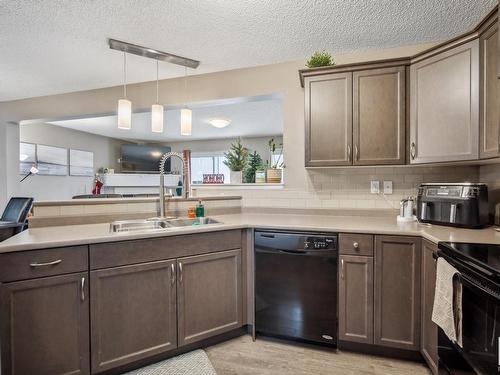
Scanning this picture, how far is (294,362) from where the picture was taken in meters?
1.87

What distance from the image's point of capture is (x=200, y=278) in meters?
1.95

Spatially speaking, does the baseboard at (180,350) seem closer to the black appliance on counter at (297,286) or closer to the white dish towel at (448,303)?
the black appliance on counter at (297,286)

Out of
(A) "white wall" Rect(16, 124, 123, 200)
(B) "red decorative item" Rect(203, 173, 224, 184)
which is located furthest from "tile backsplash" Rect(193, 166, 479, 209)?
(A) "white wall" Rect(16, 124, 123, 200)

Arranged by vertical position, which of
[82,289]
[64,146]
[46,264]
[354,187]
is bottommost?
[82,289]

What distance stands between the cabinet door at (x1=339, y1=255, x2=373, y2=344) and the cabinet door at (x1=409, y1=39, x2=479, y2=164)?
87 cm

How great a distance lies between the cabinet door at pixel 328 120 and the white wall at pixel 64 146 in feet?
14.7

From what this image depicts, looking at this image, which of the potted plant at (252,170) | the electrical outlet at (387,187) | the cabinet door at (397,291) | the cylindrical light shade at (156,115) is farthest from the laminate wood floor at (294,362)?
the cylindrical light shade at (156,115)

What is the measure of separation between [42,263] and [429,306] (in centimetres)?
213

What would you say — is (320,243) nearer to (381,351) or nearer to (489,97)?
(381,351)

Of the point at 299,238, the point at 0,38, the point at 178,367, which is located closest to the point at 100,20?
the point at 0,38

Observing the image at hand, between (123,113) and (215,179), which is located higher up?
(123,113)

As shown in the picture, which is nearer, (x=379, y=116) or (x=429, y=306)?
(x=429, y=306)

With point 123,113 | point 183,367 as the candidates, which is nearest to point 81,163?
point 123,113

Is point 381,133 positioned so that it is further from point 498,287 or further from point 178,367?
point 178,367
